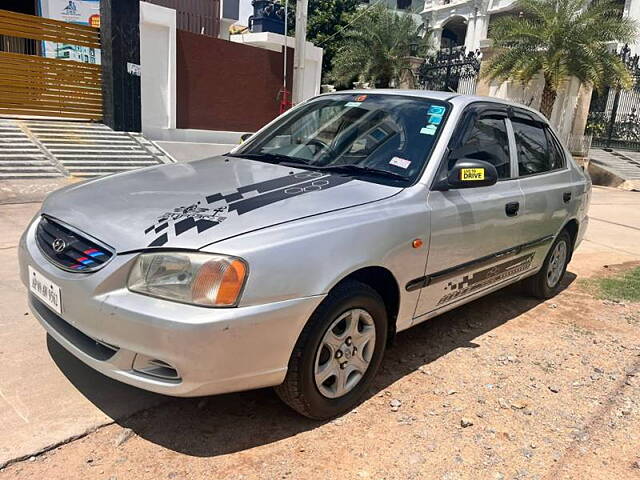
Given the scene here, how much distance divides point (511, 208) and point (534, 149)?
0.89 m

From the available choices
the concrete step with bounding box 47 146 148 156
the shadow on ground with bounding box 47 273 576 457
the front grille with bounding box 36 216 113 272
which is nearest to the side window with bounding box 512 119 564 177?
the shadow on ground with bounding box 47 273 576 457

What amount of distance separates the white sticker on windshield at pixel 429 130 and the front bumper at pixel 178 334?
146 centimetres

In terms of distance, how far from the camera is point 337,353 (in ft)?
9.07

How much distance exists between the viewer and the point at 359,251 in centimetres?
267

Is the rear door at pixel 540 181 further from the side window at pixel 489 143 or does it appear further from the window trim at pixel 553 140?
the side window at pixel 489 143

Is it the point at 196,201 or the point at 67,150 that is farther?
the point at 67,150

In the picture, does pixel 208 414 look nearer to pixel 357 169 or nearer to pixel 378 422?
pixel 378 422

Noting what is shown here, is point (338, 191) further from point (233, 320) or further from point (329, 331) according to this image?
point (233, 320)

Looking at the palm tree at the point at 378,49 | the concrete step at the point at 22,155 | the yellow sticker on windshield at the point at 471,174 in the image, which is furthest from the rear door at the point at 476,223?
the palm tree at the point at 378,49

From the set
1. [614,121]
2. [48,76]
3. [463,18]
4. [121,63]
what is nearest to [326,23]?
[463,18]

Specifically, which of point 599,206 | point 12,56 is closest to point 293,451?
point 12,56

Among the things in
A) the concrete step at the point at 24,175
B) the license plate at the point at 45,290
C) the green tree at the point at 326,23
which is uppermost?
the green tree at the point at 326,23

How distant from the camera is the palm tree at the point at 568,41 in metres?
16.4

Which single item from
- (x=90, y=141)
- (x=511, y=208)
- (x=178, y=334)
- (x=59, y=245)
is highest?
(x=511, y=208)
